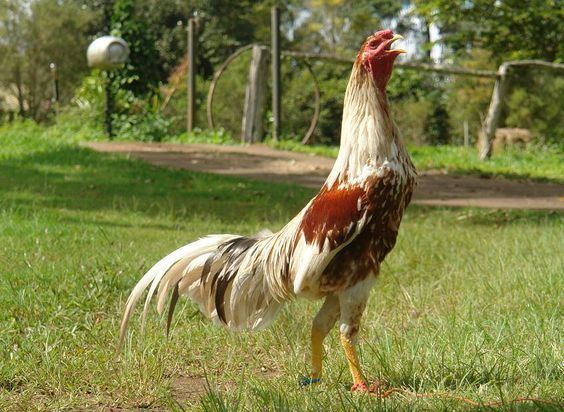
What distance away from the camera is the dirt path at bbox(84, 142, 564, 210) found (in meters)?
10.6

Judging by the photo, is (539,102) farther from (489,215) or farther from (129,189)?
(129,189)

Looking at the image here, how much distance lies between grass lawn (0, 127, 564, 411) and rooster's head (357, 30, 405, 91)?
1.22 metres

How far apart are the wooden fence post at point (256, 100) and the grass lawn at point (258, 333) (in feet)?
27.1

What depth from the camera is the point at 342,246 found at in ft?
10.9

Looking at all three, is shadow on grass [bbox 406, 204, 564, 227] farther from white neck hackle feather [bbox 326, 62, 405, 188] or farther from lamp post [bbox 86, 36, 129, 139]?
lamp post [bbox 86, 36, 129, 139]

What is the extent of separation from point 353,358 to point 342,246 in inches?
19.4

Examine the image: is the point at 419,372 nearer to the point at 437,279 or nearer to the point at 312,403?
the point at 312,403

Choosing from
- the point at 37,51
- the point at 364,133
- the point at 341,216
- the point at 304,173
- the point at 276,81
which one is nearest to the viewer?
the point at 341,216

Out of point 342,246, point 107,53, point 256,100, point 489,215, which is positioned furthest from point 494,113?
point 342,246

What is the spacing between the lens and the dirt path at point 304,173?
10.6m

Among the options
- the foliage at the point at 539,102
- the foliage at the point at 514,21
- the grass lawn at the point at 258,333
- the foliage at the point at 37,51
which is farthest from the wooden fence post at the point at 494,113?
the foliage at the point at 37,51

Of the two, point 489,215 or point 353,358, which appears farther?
point 489,215

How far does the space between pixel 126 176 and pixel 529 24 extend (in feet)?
37.2

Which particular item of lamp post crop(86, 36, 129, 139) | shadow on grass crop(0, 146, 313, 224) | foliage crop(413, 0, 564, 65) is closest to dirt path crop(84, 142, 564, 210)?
shadow on grass crop(0, 146, 313, 224)
